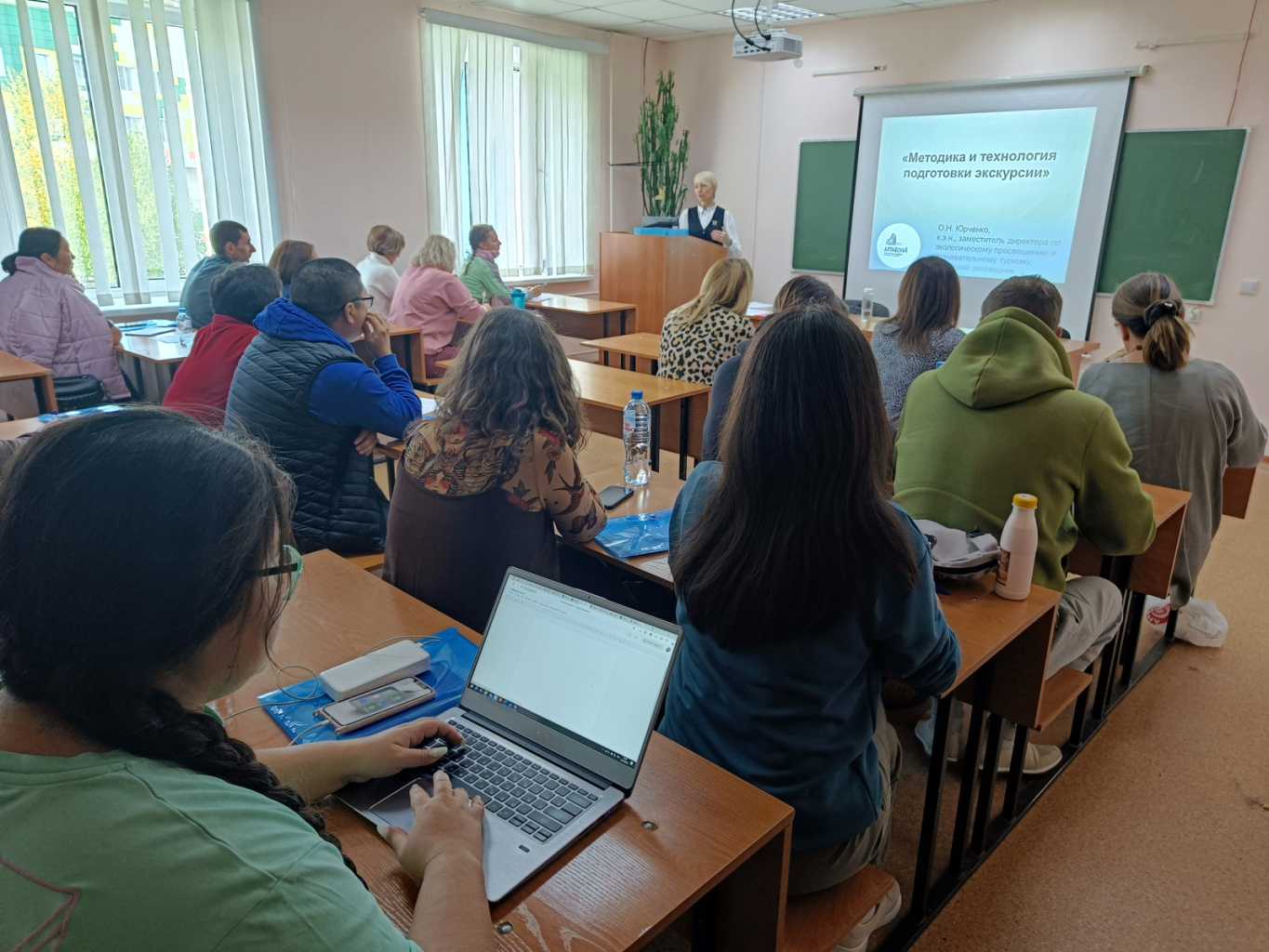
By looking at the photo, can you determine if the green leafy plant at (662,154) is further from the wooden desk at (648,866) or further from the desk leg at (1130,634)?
the wooden desk at (648,866)

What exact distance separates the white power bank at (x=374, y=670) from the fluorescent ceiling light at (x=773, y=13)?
4.84 meters

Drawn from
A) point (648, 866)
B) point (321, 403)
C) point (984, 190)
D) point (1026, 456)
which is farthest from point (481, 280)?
point (648, 866)

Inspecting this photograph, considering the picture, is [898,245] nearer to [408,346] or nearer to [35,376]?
[408,346]

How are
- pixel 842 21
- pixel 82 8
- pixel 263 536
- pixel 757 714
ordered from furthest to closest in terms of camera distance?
pixel 842 21, pixel 82 8, pixel 757 714, pixel 263 536

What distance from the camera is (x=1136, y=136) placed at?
5.40 metres

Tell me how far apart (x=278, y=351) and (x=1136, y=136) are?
557 cm

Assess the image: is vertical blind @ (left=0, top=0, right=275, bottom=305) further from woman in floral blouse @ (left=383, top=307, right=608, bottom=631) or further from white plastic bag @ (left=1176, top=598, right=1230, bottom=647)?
white plastic bag @ (left=1176, top=598, right=1230, bottom=647)

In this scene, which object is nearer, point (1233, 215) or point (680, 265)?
point (1233, 215)

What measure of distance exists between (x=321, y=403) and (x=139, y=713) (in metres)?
1.82

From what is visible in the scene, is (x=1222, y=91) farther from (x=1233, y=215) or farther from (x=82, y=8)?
(x=82, y=8)

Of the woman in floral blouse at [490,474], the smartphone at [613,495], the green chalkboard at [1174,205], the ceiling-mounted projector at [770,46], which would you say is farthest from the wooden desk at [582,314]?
the woman in floral blouse at [490,474]

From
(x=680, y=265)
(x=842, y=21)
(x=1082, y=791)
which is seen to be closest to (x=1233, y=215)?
(x=842, y=21)

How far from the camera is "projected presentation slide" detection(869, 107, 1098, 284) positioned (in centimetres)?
576

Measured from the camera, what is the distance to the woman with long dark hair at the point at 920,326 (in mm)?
2889
